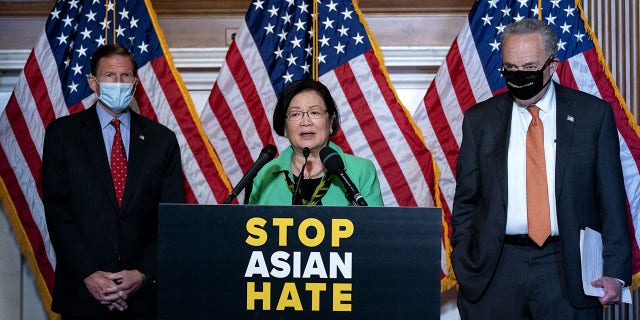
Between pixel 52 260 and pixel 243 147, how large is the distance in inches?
43.7

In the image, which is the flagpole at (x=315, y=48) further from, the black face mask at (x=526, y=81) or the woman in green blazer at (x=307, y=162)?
the black face mask at (x=526, y=81)

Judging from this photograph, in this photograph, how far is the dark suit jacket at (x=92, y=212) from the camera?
3.29m

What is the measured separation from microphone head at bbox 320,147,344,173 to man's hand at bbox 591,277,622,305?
98cm

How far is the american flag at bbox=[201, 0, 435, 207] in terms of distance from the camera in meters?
4.05

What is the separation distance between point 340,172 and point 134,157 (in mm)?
1320

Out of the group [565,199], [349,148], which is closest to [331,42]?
[349,148]

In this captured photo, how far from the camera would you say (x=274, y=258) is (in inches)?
87.3

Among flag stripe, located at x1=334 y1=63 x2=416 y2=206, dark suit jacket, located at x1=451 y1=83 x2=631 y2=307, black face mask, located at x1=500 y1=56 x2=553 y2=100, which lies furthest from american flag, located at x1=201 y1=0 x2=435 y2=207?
black face mask, located at x1=500 y1=56 x2=553 y2=100

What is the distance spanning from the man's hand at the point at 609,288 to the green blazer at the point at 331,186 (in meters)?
0.78

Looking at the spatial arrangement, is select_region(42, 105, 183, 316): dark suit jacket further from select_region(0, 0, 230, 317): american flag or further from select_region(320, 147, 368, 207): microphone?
select_region(320, 147, 368, 207): microphone

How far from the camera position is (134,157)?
3.41 m

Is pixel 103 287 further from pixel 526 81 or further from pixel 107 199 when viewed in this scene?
pixel 526 81

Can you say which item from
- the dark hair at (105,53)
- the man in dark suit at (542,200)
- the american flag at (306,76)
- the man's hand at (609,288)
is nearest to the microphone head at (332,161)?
the man in dark suit at (542,200)

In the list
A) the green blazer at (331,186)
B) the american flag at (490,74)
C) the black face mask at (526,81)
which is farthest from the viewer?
the american flag at (490,74)
